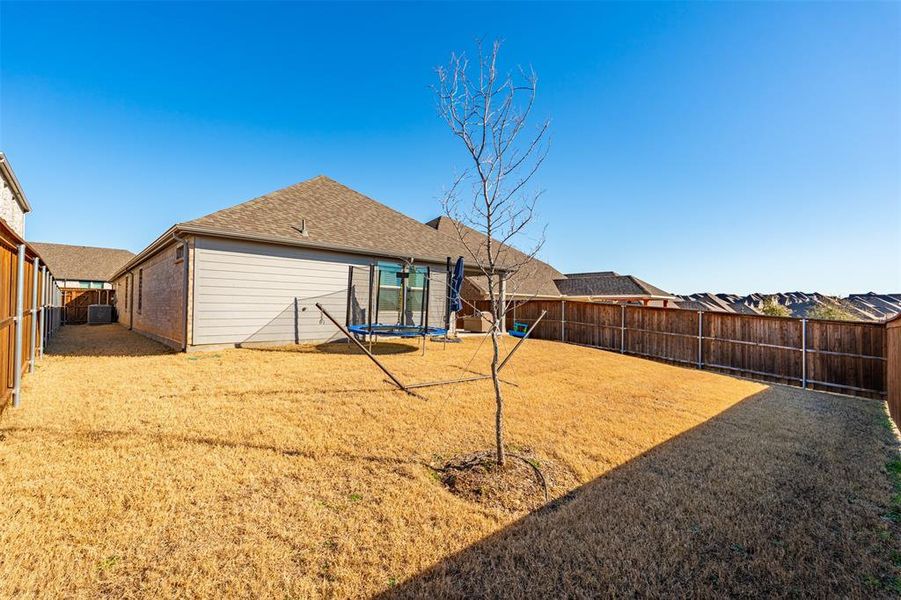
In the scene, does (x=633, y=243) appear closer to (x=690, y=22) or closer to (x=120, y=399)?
(x=690, y=22)

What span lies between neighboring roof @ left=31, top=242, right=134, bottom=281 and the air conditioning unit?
10.1m

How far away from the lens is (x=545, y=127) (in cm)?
386

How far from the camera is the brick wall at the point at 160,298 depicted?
9.38m

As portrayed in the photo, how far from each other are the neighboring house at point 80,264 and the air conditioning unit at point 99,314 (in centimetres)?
1007

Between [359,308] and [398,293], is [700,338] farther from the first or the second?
[359,308]

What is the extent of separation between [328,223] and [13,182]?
49.0 ft

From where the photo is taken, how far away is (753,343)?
980 cm

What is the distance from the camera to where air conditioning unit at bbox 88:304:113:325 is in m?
19.6

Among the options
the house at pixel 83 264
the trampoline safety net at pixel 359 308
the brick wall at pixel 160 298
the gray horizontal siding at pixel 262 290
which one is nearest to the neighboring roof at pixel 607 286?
the trampoline safety net at pixel 359 308

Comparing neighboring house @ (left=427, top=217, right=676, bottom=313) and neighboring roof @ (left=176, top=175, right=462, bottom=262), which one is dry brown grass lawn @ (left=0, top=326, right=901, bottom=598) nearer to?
neighboring roof @ (left=176, top=175, right=462, bottom=262)

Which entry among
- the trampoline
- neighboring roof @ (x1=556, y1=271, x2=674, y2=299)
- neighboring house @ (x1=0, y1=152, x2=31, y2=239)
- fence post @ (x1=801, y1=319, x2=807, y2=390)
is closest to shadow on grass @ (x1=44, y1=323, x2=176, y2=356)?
the trampoline

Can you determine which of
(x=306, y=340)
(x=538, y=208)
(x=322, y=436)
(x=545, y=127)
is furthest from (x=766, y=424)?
(x=306, y=340)

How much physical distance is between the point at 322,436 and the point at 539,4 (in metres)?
9.20

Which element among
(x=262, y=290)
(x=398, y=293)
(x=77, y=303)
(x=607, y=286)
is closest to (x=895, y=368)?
(x=398, y=293)
